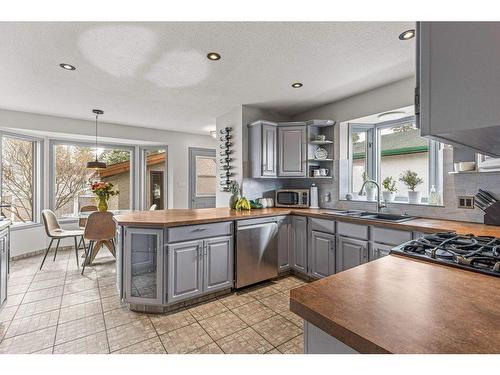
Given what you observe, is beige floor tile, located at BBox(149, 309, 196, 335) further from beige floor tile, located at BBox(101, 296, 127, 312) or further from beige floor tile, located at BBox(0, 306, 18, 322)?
beige floor tile, located at BBox(0, 306, 18, 322)

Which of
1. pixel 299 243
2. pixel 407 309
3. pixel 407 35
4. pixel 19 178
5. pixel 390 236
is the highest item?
pixel 407 35

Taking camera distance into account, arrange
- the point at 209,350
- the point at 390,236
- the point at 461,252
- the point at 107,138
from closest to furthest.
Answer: the point at 461,252, the point at 209,350, the point at 390,236, the point at 107,138

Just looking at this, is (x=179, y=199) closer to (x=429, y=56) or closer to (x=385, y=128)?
(x=385, y=128)

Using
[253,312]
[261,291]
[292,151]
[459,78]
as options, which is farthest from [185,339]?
[292,151]

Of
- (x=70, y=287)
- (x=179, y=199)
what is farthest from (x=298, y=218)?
(x=179, y=199)

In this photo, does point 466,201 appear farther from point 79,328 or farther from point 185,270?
point 79,328

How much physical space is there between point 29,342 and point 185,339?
1.17 metres

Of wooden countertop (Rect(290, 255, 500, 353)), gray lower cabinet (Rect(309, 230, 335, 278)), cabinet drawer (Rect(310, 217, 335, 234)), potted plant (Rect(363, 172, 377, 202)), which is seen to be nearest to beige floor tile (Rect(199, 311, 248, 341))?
gray lower cabinet (Rect(309, 230, 335, 278))

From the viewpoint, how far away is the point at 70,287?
2857 millimetres

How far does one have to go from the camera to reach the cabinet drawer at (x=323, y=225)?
8.97ft

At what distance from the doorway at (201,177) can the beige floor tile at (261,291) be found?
10.5ft

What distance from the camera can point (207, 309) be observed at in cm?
238

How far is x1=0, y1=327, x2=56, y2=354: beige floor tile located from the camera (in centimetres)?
177

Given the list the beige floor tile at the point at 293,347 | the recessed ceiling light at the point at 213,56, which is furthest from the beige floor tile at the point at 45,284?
the recessed ceiling light at the point at 213,56
